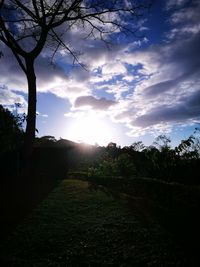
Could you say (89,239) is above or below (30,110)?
below

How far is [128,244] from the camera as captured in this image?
5730 millimetres

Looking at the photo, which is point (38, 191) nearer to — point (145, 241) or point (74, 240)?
point (74, 240)

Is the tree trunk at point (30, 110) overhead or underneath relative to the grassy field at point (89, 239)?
overhead

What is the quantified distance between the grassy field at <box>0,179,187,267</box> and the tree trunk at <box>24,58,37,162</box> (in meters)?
4.66

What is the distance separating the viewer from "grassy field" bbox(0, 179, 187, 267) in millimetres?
5145

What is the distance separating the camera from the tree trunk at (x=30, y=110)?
41.5ft

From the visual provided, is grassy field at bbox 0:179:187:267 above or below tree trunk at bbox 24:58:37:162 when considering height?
below

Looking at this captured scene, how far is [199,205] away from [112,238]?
2770mm

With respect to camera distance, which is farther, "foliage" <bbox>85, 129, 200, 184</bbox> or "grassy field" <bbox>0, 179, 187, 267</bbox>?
"foliage" <bbox>85, 129, 200, 184</bbox>

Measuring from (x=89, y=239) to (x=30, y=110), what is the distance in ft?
26.7

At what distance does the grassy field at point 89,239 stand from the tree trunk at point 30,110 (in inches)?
183

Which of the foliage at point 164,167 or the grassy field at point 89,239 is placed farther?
the foliage at point 164,167

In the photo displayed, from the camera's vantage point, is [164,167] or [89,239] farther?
[164,167]

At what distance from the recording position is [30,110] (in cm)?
1288
